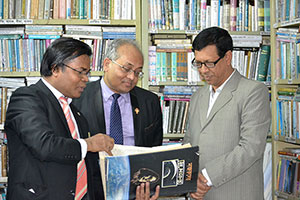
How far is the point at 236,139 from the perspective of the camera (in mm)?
2295

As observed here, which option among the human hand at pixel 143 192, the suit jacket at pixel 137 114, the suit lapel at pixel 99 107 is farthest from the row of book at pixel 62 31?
the human hand at pixel 143 192

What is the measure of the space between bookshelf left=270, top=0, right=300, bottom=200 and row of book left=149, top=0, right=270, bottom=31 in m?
0.18

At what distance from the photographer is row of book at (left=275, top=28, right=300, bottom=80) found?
327cm

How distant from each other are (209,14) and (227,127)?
5.31 ft

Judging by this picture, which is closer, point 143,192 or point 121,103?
point 143,192

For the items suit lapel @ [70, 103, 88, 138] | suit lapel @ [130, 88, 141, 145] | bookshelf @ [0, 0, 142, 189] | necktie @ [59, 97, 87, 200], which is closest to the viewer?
necktie @ [59, 97, 87, 200]

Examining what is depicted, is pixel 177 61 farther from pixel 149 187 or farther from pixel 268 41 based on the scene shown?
pixel 149 187

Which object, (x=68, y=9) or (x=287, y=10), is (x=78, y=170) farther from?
(x=287, y=10)

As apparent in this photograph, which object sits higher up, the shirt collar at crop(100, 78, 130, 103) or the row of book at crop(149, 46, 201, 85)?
the row of book at crop(149, 46, 201, 85)

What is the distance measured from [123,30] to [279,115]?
5.07 ft

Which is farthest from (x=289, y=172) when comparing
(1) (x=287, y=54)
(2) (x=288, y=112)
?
(1) (x=287, y=54)

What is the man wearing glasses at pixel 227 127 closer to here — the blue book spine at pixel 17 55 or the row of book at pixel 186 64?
the row of book at pixel 186 64

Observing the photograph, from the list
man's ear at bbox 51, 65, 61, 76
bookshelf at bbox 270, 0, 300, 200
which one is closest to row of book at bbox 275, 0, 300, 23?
bookshelf at bbox 270, 0, 300, 200

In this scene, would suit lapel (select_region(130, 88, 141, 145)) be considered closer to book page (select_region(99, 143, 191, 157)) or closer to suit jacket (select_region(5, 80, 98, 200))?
book page (select_region(99, 143, 191, 157))
